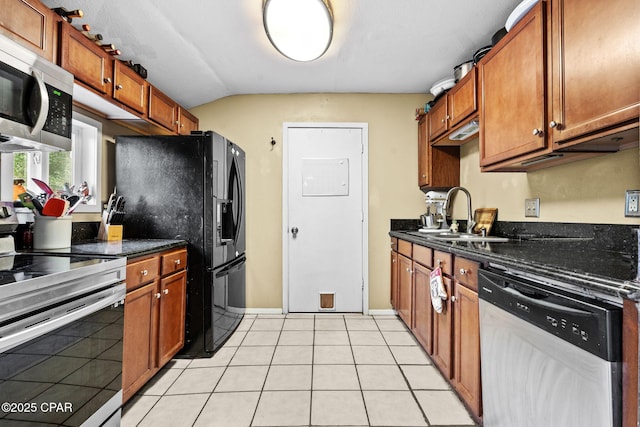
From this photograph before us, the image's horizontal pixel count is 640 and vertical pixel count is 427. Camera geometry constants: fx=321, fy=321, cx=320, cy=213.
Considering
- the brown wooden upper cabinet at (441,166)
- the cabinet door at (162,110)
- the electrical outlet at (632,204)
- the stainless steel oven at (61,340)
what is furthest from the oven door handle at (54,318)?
the brown wooden upper cabinet at (441,166)

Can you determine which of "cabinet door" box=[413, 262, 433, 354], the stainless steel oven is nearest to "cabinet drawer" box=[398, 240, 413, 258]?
"cabinet door" box=[413, 262, 433, 354]

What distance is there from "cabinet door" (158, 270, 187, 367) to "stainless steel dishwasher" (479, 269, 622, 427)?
70.5 inches

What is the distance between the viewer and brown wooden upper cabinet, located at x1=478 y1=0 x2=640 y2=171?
113 centimetres

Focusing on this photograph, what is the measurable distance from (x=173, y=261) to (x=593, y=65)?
2.39 m

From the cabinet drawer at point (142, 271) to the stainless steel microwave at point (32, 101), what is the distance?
2.21 ft

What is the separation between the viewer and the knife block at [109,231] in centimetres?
215

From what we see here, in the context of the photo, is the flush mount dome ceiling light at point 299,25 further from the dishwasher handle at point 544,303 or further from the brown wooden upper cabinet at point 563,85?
the dishwasher handle at point 544,303

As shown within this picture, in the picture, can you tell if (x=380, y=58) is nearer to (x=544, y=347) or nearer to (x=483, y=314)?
(x=483, y=314)

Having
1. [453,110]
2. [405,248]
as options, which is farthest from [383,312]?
[453,110]

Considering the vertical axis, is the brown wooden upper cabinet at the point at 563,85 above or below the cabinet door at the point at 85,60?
below

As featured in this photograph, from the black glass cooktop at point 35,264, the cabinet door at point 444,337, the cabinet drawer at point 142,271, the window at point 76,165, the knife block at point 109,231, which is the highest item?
the window at point 76,165

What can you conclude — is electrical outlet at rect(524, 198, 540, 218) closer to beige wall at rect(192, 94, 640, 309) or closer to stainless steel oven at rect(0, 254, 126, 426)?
beige wall at rect(192, 94, 640, 309)

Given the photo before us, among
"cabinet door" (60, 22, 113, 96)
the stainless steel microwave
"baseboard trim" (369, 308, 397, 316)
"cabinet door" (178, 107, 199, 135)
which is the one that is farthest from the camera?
"baseboard trim" (369, 308, 397, 316)

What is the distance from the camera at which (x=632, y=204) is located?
1.40 meters
